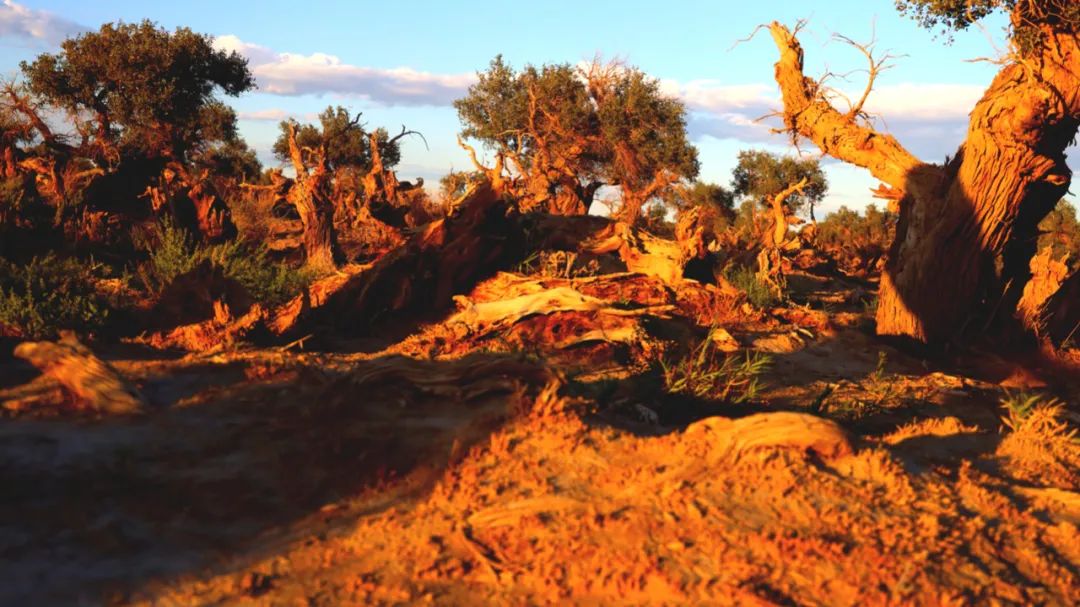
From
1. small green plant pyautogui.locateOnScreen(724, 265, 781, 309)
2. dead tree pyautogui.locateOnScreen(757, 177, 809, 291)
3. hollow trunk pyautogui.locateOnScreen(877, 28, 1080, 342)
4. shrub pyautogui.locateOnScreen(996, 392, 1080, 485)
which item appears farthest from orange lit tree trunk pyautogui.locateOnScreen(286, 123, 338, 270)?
shrub pyautogui.locateOnScreen(996, 392, 1080, 485)

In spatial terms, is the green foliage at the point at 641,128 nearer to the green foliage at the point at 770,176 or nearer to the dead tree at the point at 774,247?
the green foliage at the point at 770,176

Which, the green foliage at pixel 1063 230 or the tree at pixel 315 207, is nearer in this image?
the tree at pixel 315 207

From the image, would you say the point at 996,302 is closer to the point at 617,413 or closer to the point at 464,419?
the point at 617,413

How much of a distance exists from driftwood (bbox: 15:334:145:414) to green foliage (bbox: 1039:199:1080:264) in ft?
84.1

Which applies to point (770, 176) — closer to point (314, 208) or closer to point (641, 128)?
point (641, 128)

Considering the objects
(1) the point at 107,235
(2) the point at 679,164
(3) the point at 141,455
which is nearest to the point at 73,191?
(1) the point at 107,235

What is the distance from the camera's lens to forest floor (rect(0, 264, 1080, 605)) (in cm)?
338

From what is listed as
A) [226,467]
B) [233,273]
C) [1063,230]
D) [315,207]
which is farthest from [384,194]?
[1063,230]

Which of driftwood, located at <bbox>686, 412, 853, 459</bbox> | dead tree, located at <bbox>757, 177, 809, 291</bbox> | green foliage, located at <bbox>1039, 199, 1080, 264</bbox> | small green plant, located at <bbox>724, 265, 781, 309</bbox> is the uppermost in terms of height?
green foliage, located at <bbox>1039, 199, 1080, 264</bbox>

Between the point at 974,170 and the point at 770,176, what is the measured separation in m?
20.8

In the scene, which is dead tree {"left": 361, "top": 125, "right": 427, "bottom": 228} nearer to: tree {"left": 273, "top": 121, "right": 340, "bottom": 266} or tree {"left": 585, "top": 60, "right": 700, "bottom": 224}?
tree {"left": 273, "top": 121, "right": 340, "bottom": 266}

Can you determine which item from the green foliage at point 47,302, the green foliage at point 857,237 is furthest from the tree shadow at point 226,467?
the green foliage at point 857,237

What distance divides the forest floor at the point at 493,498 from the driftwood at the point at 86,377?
162 millimetres

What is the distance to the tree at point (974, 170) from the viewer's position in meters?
8.79
